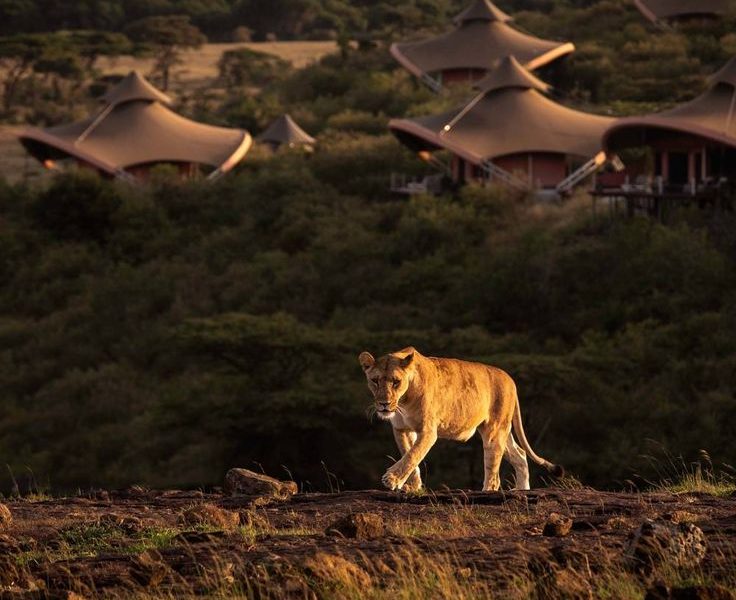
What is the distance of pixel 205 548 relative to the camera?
370 inches

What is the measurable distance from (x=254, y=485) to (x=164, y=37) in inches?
3540

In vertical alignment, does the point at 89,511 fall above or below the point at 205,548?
below

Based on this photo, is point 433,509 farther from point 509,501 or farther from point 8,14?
point 8,14

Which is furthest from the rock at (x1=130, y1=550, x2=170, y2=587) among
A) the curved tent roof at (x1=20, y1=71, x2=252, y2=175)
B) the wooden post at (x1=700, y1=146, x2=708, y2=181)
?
the curved tent roof at (x1=20, y1=71, x2=252, y2=175)

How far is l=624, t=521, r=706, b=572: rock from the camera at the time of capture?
8438 mm

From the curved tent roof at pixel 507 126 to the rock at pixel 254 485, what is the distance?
145 ft

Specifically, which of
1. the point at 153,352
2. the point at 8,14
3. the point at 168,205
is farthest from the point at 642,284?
the point at 8,14

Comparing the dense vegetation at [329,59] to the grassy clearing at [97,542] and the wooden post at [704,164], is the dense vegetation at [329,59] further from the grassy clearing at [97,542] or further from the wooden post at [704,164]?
the grassy clearing at [97,542]

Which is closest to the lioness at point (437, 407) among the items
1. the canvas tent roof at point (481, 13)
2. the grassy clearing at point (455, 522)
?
the grassy clearing at point (455, 522)

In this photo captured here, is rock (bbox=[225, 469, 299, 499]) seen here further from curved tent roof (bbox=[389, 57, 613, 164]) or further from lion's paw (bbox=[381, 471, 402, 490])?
curved tent roof (bbox=[389, 57, 613, 164])

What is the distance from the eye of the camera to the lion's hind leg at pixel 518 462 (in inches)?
512

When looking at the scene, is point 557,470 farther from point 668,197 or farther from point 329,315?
point 668,197

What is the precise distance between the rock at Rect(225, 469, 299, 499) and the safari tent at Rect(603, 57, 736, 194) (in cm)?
3608

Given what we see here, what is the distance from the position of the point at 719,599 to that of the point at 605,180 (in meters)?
41.7
